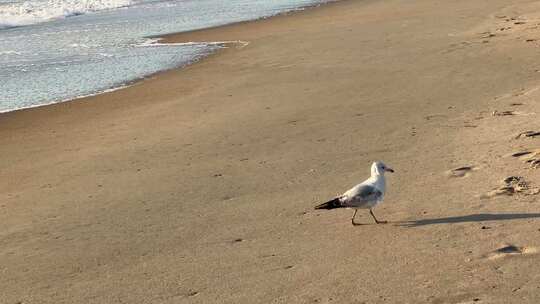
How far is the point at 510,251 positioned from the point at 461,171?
1.91m

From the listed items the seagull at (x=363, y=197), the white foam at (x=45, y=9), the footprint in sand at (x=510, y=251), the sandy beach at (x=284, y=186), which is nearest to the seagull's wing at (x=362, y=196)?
the seagull at (x=363, y=197)

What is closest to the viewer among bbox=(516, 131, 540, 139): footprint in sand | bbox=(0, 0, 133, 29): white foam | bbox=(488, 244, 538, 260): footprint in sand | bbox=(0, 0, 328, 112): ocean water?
bbox=(488, 244, 538, 260): footprint in sand

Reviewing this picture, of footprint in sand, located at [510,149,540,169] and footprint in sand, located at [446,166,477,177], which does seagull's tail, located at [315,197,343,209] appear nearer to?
footprint in sand, located at [446,166,477,177]

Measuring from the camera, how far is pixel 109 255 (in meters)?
6.21

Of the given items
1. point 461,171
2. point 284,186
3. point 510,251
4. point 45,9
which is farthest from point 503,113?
point 45,9

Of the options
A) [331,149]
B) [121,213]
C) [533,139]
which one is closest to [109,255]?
[121,213]

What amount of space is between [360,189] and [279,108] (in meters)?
4.97

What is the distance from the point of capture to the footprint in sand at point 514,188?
21.7ft

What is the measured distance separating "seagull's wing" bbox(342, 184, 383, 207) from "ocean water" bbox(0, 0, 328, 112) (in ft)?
26.5

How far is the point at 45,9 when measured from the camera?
104 ft

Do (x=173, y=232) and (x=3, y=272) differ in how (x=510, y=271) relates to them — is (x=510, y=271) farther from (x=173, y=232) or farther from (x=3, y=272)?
(x=3, y=272)

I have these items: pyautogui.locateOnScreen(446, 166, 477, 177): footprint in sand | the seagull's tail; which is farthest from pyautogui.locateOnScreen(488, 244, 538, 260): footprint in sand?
pyautogui.locateOnScreen(446, 166, 477, 177): footprint in sand

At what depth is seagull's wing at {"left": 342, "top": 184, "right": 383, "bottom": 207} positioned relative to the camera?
247 inches

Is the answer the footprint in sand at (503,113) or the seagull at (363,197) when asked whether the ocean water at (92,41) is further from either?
the seagull at (363,197)
